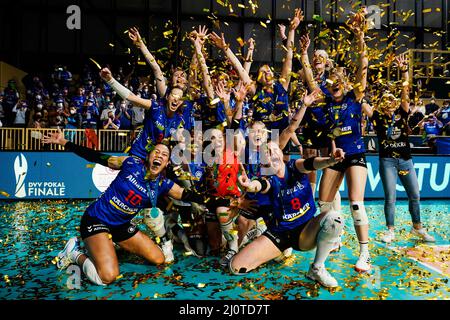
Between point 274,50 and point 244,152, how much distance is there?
18.4 meters

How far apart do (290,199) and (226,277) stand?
1119 mm

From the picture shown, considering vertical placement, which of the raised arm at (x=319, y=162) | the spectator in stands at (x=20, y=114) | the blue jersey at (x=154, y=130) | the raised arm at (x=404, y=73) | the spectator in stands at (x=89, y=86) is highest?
the spectator in stands at (x=89, y=86)

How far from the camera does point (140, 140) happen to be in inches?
212

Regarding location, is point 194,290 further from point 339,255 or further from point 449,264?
point 449,264

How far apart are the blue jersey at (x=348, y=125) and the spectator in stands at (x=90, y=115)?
32.9 ft

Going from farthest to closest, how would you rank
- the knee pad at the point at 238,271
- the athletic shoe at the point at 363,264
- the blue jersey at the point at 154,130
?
the blue jersey at the point at 154,130 < the athletic shoe at the point at 363,264 < the knee pad at the point at 238,271

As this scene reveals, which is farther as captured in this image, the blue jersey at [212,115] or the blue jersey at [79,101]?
the blue jersey at [79,101]

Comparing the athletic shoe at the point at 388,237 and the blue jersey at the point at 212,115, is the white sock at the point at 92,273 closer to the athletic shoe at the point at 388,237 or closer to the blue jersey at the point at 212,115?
the blue jersey at the point at 212,115

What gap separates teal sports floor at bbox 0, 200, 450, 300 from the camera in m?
3.80

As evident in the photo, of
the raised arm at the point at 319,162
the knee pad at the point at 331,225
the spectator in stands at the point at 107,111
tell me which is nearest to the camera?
the raised arm at the point at 319,162

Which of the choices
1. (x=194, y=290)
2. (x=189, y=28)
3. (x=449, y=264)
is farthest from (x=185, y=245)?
(x=189, y=28)

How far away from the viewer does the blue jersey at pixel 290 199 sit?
14.2 ft

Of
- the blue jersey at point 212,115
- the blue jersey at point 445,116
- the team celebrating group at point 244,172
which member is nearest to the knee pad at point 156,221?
the team celebrating group at point 244,172

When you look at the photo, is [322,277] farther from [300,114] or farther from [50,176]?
[50,176]
